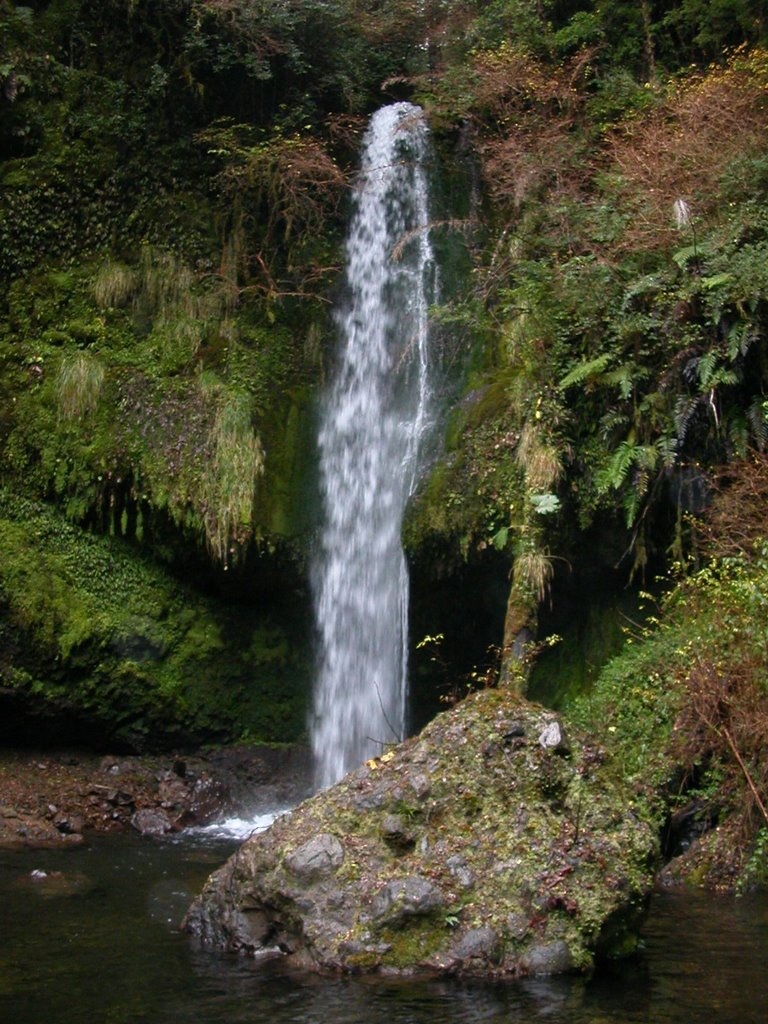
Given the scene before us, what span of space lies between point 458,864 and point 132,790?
6.47 m

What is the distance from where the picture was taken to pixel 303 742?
42.9ft

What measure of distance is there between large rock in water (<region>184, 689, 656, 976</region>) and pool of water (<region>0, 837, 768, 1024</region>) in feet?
0.57

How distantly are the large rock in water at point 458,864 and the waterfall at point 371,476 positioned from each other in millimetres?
4901

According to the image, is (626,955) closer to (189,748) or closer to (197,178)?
(189,748)

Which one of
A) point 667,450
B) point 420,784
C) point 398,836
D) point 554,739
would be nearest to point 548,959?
point 398,836

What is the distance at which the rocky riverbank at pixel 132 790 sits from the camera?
11.0m

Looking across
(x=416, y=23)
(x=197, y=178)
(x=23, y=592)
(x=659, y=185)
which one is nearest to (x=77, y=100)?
(x=197, y=178)

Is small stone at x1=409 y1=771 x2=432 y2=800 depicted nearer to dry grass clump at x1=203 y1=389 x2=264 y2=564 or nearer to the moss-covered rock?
dry grass clump at x1=203 y1=389 x2=264 y2=564

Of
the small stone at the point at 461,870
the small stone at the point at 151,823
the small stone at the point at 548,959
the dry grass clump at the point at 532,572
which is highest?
the dry grass clump at the point at 532,572

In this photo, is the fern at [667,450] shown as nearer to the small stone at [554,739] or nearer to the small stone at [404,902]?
the small stone at [554,739]

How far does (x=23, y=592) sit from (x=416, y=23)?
10073 mm

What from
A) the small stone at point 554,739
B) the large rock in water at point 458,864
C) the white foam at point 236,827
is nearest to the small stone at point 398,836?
the large rock in water at point 458,864

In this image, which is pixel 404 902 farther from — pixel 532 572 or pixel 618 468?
pixel 618 468

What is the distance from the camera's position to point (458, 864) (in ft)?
20.8
